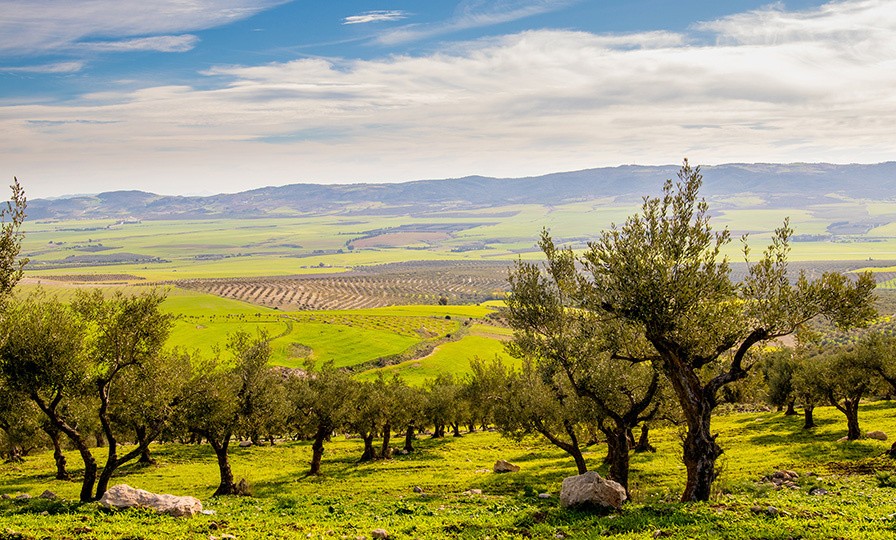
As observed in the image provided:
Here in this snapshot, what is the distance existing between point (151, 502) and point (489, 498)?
65.5 feet

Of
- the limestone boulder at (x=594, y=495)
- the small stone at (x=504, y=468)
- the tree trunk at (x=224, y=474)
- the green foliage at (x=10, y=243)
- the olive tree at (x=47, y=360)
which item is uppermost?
the green foliage at (x=10, y=243)

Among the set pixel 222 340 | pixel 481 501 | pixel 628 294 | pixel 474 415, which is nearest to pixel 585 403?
pixel 481 501

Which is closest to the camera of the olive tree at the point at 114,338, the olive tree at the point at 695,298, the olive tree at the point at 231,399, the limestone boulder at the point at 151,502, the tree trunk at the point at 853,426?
the olive tree at the point at 695,298

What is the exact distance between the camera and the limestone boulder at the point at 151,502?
27.9m

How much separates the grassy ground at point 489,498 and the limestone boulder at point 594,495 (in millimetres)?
820

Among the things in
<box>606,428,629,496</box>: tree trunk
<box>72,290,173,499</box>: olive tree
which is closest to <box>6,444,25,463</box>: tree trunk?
<box>72,290,173,499</box>: olive tree

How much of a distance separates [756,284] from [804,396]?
45410 mm

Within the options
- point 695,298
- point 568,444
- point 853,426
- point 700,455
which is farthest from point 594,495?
point 853,426

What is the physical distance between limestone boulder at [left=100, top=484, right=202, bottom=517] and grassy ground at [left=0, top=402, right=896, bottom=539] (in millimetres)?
795

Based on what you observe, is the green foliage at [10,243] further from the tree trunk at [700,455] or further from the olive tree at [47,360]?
the tree trunk at [700,455]

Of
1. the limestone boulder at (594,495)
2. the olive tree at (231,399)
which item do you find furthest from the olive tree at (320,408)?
the limestone boulder at (594,495)

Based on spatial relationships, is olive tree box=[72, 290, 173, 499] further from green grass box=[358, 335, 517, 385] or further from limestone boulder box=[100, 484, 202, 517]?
green grass box=[358, 335, 517, 385]

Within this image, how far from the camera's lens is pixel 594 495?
2639cm

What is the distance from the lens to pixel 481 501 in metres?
33.8
